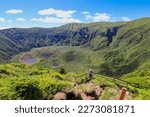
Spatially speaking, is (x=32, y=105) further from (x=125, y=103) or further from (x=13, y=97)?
(x=13, y=97)

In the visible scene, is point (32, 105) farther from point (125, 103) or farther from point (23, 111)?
point (125, 103)

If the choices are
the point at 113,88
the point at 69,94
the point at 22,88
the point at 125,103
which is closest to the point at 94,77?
the point at 113,88

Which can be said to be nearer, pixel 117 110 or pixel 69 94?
pixel 117 110

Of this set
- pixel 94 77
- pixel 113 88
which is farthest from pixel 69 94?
pixel 94 77

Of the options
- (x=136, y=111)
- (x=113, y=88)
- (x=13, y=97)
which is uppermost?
(x=136, y=111)

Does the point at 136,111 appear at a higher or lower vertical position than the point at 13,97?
higher

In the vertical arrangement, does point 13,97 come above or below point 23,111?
→ below

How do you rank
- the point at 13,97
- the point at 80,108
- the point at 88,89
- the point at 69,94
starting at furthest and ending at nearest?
1. the point at 88,89
2. the point at 69,94
3. the point at 13,97
4. the point at 80,108

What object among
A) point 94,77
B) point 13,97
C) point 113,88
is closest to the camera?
point 13,97

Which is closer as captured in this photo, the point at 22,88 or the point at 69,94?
the point at 22,88
